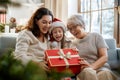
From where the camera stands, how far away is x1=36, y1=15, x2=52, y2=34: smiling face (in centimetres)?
196

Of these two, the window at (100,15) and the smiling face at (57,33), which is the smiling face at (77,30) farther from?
the window at (100,15)

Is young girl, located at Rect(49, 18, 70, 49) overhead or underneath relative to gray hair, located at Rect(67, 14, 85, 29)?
Answer: underneath

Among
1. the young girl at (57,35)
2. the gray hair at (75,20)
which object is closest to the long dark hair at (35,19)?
the young girl at (57,35)

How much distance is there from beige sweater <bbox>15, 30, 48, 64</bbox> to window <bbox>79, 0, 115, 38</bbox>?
1687 mm

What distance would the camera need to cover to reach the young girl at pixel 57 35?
196cm

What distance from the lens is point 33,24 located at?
2004 millimetres

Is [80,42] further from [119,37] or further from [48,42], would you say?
[119,37]

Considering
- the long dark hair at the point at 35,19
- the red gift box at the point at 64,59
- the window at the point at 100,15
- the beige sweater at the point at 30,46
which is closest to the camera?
the red gift box at the point at 64,59

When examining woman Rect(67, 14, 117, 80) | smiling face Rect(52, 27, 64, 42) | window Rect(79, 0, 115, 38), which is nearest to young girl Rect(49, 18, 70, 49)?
smiling face Rect(52, 27, 64, 42)

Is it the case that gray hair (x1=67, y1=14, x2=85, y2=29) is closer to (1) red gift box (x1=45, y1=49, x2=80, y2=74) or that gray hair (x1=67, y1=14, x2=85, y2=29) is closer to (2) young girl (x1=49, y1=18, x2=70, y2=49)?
(2) young girl (x1=49, y1=18, x2=70, y2=49)

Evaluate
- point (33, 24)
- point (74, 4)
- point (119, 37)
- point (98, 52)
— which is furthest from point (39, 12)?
point (74, 4)

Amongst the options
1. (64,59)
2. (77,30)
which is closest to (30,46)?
(64,59)

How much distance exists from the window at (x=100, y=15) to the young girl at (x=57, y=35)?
1477mm

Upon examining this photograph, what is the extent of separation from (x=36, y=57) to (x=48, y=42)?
20 centimetres
